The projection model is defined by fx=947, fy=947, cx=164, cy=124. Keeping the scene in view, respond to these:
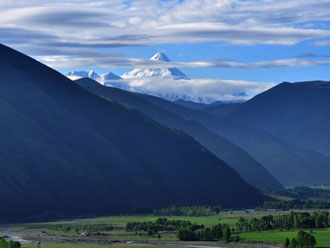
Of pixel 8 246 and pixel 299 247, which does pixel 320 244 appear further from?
pixel 8 246

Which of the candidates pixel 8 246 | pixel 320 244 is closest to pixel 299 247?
pixel 320 244
